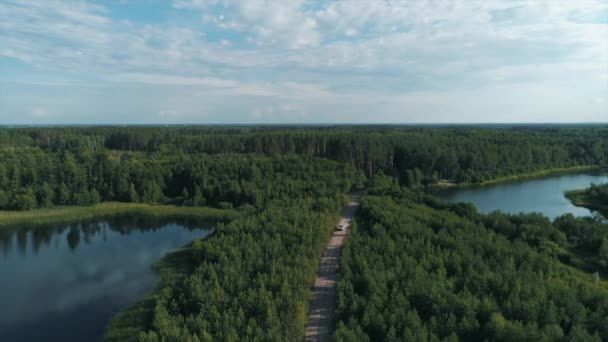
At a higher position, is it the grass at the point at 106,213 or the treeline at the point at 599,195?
the treeline at the point at 599,195

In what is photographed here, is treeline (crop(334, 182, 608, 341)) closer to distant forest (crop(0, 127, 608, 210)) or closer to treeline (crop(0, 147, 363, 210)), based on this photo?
treeline (crop(0, 147, 363, 210))

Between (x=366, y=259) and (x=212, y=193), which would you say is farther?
(x=212, y=193)

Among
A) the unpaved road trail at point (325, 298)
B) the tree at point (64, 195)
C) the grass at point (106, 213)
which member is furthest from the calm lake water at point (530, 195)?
the tree at point (64, 195)

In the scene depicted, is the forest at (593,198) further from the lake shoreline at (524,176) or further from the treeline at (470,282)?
the treeline at (470,282)

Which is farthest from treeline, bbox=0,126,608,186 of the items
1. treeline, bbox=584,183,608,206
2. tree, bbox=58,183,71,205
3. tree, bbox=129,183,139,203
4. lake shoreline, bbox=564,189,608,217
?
tree, bbox=58,183,71,205

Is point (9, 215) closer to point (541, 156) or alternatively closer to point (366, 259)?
point (366, 259)

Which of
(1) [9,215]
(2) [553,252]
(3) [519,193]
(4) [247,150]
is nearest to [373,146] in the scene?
(3) [519,193]
